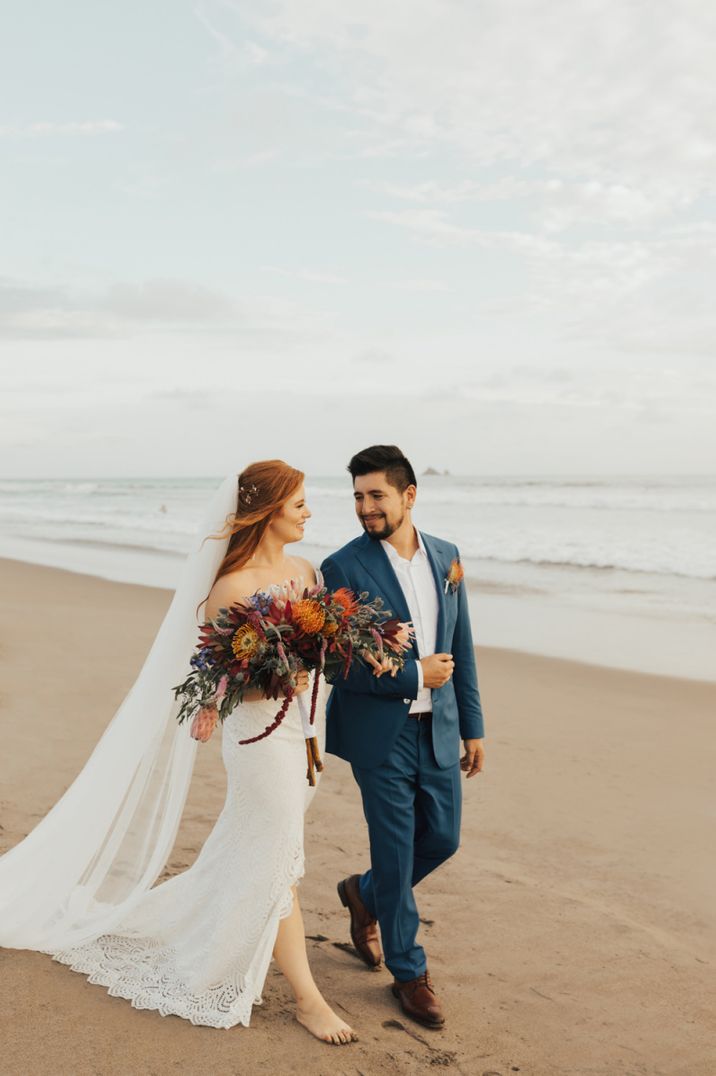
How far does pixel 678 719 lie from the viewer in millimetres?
7945

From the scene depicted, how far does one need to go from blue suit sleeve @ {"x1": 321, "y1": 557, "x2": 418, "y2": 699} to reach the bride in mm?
158

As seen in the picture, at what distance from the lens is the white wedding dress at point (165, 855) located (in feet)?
11.5

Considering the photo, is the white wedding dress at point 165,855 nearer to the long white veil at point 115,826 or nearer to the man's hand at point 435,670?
the long white veil at point 115,826

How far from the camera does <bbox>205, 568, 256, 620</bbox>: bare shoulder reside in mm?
3623

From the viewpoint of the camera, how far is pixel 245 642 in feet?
10.5

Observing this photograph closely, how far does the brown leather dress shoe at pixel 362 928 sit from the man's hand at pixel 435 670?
1007mm

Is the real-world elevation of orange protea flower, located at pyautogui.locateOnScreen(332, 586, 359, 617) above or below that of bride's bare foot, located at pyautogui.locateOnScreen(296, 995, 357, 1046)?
above

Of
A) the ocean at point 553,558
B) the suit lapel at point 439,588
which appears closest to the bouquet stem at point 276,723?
the suit lapel at point 439,588

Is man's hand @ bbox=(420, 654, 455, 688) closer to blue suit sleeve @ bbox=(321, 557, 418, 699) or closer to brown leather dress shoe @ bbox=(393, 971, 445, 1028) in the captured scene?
blue suit sleeve @ bbox=(321, 557, 418, 699)

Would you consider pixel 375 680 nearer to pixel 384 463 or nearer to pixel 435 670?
pixel 435 670

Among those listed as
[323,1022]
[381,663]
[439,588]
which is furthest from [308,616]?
[323,1022]

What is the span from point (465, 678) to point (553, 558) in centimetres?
1671

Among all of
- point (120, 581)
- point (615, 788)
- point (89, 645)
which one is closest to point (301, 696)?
point (615, 788)

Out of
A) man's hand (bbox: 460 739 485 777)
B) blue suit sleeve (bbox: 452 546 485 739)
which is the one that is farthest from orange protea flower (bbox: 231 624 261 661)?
man's hand (bbox: 460 739 485 777)
